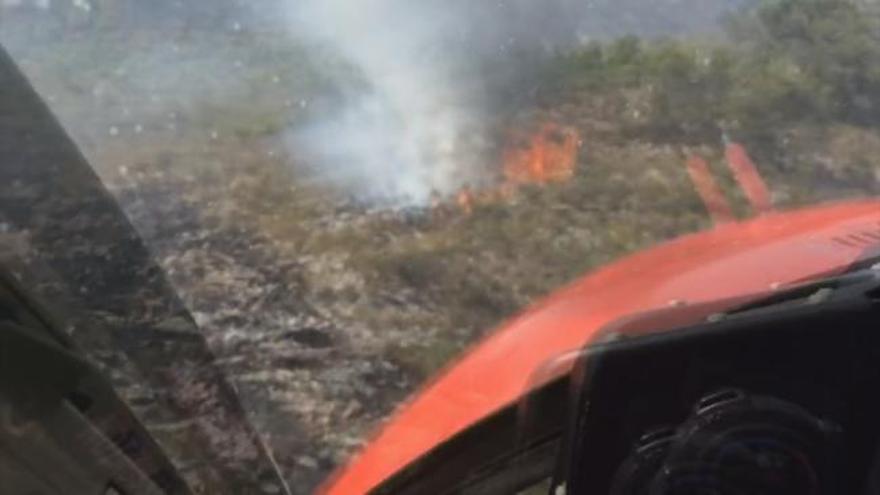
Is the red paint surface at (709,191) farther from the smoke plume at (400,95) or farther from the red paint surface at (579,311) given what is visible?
the smoke plume at (400,95)

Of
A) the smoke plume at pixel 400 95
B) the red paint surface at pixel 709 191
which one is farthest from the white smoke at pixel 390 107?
the red paint surface at pixel 709 191

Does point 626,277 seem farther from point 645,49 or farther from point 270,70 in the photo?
point 270,70

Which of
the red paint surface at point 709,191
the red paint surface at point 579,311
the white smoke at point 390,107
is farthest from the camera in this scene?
the red paint surface at point 709,191

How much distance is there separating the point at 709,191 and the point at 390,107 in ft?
2.13

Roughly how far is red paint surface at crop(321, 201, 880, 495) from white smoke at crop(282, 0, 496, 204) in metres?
0.30

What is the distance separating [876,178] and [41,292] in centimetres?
168

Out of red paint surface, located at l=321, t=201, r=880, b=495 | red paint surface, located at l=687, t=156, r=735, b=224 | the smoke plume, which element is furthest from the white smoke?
red paint surface, located at l=687, t=156, r=735, b=224

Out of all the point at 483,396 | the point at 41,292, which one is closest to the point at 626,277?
the point at 483,396

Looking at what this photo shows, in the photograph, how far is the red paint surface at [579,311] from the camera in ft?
5.98

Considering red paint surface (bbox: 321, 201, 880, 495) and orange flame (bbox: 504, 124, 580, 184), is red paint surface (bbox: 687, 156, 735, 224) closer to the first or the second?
red paint surface (bbox: 321, 201, 880, 495)

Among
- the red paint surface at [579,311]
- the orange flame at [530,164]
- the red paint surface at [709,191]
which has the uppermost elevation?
the red paint surface at [709,191]

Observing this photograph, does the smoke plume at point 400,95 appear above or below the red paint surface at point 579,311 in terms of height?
above

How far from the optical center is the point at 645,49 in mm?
2299

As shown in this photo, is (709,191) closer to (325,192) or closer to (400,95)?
(400,95)
